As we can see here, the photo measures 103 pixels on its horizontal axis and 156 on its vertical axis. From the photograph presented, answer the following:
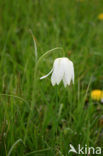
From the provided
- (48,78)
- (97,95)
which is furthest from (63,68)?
(97,95)

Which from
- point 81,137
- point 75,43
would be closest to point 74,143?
point 81,137

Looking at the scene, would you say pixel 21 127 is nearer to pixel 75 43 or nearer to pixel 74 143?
pixel 74 143

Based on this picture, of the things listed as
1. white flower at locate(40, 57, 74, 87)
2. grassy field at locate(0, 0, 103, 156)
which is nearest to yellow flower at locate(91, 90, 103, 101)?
grassy field at locate(0, 0, 103, 156)

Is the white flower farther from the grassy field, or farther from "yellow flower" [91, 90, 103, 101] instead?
"yellow flower" [91, 90, 103, 101]

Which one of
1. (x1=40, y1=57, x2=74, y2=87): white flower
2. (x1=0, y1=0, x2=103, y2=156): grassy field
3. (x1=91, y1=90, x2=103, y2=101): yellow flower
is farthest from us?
(x1=91, y1=90, x2=103, y2=101): yellow flower

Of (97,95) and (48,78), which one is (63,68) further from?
(97,95)

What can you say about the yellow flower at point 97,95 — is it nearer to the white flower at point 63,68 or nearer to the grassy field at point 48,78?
the grassy field at point 48,78

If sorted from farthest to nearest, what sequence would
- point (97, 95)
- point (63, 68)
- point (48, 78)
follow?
point (97, 95), point (48, 78), point (63, 68)

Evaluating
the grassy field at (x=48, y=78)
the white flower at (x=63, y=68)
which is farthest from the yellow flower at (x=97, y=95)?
the white flower at (x=63, y=68)
